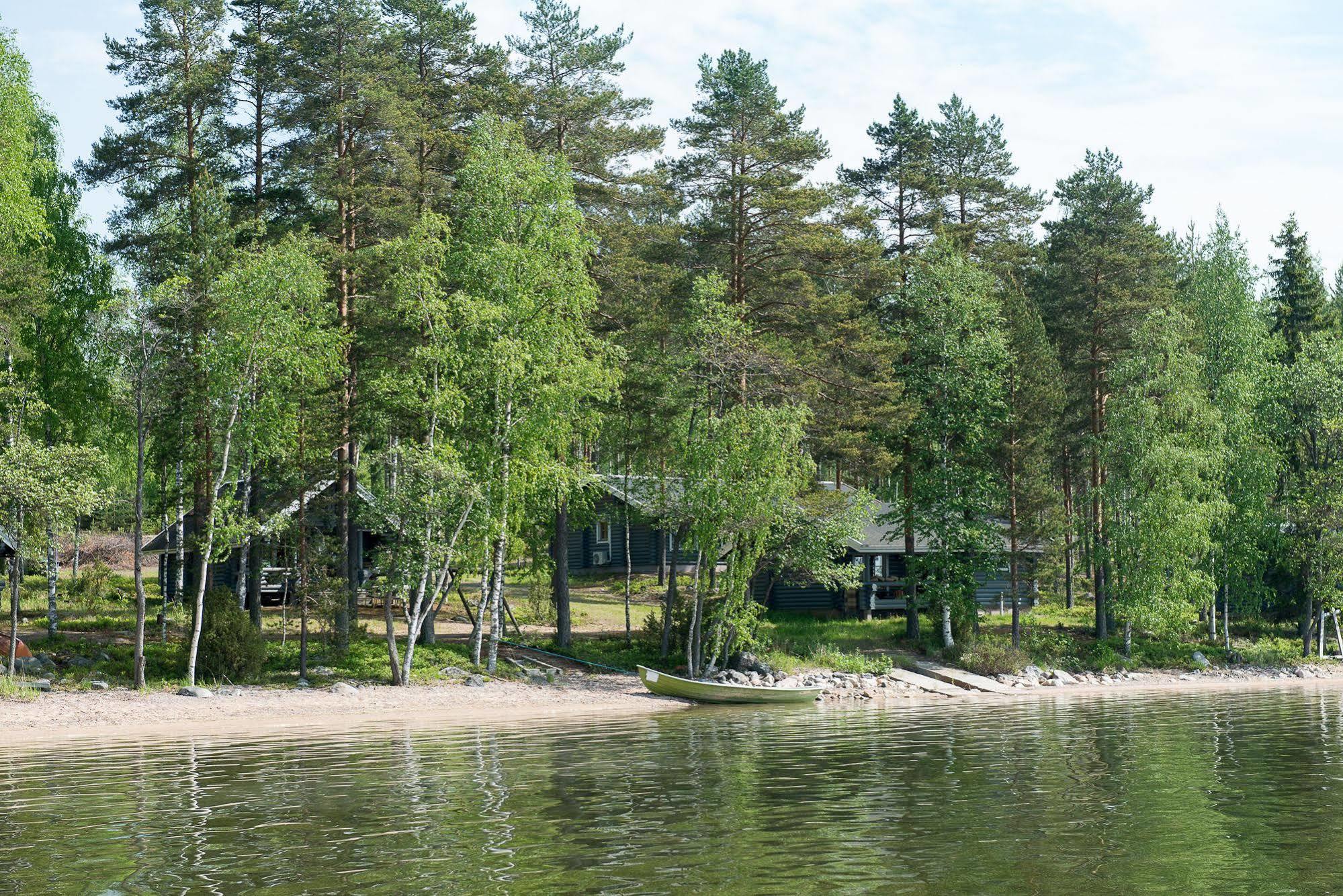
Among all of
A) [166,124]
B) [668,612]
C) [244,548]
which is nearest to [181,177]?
[166,124]

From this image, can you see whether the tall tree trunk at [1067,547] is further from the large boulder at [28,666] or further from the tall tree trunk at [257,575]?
the large boulder at [28,666]

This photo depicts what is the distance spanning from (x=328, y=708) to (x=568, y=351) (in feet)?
38.2

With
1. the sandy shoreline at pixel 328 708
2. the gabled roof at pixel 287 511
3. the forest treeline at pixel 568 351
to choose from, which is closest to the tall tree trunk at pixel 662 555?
the forest treeline at pixel 568 351

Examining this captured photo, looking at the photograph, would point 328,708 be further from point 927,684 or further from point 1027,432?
point 1027,432

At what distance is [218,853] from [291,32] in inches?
1084

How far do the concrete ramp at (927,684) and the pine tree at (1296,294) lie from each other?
2649cm

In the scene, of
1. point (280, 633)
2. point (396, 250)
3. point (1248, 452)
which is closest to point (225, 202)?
point (396, 250)

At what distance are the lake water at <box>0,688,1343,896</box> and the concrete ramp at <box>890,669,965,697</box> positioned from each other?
436 inches

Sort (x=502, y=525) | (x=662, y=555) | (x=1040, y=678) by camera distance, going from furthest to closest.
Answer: (x=662, y=555), (x=1040, y=678), (x=502, y=525)

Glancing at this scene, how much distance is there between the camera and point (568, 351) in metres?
34.1

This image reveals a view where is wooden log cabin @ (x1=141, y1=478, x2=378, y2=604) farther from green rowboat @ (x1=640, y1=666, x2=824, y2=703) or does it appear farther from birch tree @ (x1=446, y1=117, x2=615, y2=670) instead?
green rowboat @ (x1=640, y1=666, x2=824, y2=703)

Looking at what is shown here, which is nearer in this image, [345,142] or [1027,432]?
[345,142]

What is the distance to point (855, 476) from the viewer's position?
138 feet

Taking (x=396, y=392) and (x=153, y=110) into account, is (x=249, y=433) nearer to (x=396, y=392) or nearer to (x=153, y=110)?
(x=396, y=392)
